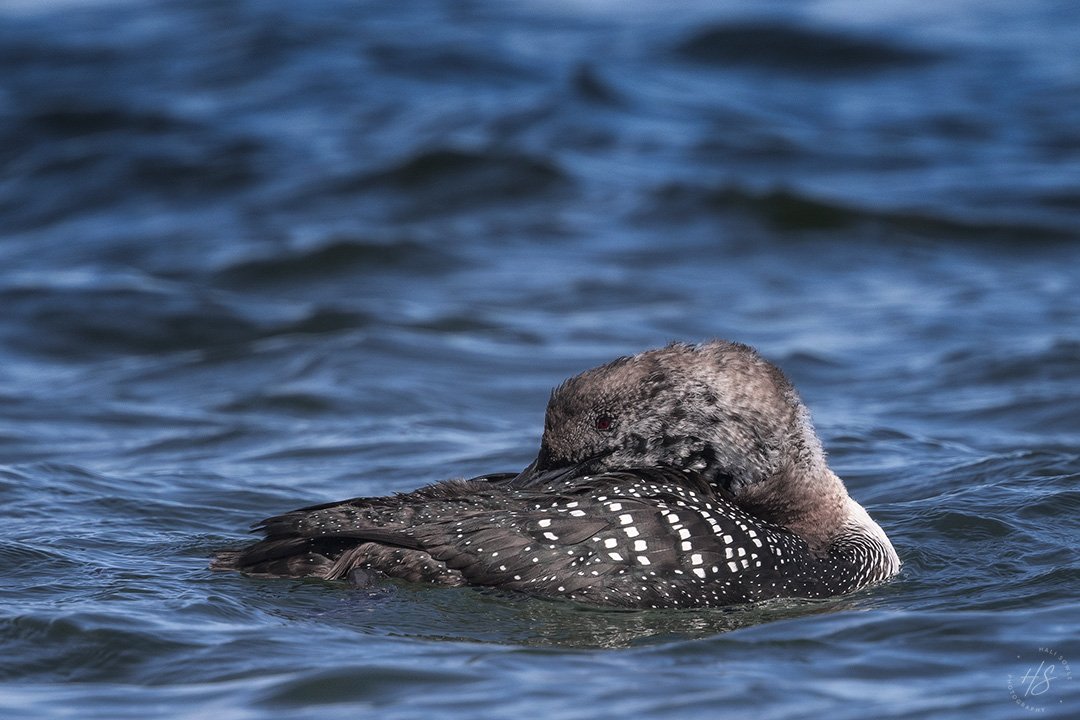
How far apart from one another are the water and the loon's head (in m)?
0.51

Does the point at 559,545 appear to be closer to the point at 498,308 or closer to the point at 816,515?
the point at 816,515

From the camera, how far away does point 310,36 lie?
1714 centimetres

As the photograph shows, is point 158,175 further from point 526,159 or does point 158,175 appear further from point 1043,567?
point 1043,567

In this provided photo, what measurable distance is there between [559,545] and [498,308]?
17.9 feet

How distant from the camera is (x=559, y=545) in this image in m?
4.88

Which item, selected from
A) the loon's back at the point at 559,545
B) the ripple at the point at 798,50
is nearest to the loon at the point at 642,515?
the loon's back at the point at 559,545

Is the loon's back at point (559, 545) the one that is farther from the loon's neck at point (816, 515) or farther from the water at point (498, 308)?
the loon's neck at point (816, 515)

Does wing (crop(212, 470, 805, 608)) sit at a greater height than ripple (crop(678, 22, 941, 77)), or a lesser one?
lesser

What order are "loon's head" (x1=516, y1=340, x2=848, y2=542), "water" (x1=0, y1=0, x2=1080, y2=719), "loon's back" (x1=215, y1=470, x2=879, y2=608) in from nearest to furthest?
Answer: "water" (x1=0, y1=0, x2=1080, y2=719) < "loon's back" (x1=215, y1=470, x2=879, y2=608) < "loon's head" (x1=516, y1=340, x2=848, y2=542)

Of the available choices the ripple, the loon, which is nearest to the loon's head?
the loon

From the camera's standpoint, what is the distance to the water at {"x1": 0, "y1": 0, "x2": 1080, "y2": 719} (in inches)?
181

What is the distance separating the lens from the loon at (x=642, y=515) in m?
4.89

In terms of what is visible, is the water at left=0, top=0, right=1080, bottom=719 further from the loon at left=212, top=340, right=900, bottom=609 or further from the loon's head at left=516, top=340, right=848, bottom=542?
the loon's head at left=516, top=340, right=848, bottom=542

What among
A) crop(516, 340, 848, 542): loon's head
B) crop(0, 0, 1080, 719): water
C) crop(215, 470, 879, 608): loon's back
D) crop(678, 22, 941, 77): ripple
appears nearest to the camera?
crop(0, 0, 1080, 719): water
